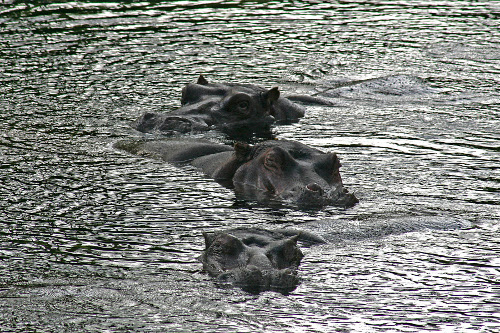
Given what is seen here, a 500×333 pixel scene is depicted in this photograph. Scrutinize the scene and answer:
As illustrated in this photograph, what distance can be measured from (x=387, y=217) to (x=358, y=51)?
9.41 meters

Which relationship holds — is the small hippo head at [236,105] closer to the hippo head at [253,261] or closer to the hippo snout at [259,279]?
the hippo head at [253,261]

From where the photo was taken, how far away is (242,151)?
9695 mm

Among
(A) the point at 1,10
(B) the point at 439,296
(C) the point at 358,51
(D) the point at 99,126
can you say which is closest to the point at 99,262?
(B) the point at 439,296

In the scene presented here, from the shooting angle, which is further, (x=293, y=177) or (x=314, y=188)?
(x=293, y=177)

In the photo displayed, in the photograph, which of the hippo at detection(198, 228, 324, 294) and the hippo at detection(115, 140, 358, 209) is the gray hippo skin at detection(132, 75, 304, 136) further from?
the hippo at detection(198, 228, 324, 294)

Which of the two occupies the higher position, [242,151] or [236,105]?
[242,151]

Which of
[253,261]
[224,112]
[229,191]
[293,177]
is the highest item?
[253,261]

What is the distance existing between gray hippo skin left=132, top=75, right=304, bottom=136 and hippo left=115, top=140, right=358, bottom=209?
5.72 feet

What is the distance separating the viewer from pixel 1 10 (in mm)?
20438

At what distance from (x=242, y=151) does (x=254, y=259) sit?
3322mm

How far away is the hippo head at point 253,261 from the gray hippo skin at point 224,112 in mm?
4957

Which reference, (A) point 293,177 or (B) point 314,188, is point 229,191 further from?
(B) point 314,188

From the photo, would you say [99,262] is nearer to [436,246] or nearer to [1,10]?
[436,246]

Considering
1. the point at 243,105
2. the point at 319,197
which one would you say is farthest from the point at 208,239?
the point at 243,105
